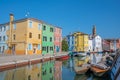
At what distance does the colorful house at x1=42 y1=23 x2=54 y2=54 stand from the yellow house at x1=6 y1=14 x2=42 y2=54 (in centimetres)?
181

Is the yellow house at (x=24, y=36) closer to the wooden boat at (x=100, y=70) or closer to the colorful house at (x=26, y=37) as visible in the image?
the colorful house at (x=26, y=37)

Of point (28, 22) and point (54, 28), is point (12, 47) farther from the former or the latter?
A: point (54, 28)

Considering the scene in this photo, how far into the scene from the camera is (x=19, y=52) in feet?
167

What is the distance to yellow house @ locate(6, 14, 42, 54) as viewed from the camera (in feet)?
162

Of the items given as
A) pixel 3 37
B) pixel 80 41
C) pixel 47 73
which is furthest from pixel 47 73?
pixel 80 41

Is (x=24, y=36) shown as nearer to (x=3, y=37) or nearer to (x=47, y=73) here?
(x=3, y=37)

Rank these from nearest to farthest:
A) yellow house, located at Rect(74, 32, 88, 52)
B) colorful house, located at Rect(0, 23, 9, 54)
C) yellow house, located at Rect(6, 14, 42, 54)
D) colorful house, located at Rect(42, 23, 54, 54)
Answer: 1. yellow house, located at Rect(6, 14, 42, 54)
2. colorful house, located at Rect(0, 23, 9, 54)
3. colorful house, located at Rect(42, 23, 54, 54)
4. yellow house, located at Rect(74, 32, 88, 52)

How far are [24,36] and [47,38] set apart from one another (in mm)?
10397

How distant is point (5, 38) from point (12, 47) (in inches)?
196

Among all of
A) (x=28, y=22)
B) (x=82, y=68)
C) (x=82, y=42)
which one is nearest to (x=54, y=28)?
(x=28, y=22)

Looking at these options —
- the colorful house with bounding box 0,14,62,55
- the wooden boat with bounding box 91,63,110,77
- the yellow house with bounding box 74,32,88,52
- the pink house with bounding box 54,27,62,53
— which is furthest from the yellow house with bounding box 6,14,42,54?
the yellow house with bounding box 74,32,88,52

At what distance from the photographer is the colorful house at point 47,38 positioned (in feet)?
185

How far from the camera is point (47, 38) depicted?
5828 cm

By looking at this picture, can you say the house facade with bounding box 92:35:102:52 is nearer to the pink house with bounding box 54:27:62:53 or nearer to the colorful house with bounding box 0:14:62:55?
the pink house with bounding box 54:27:62:53
